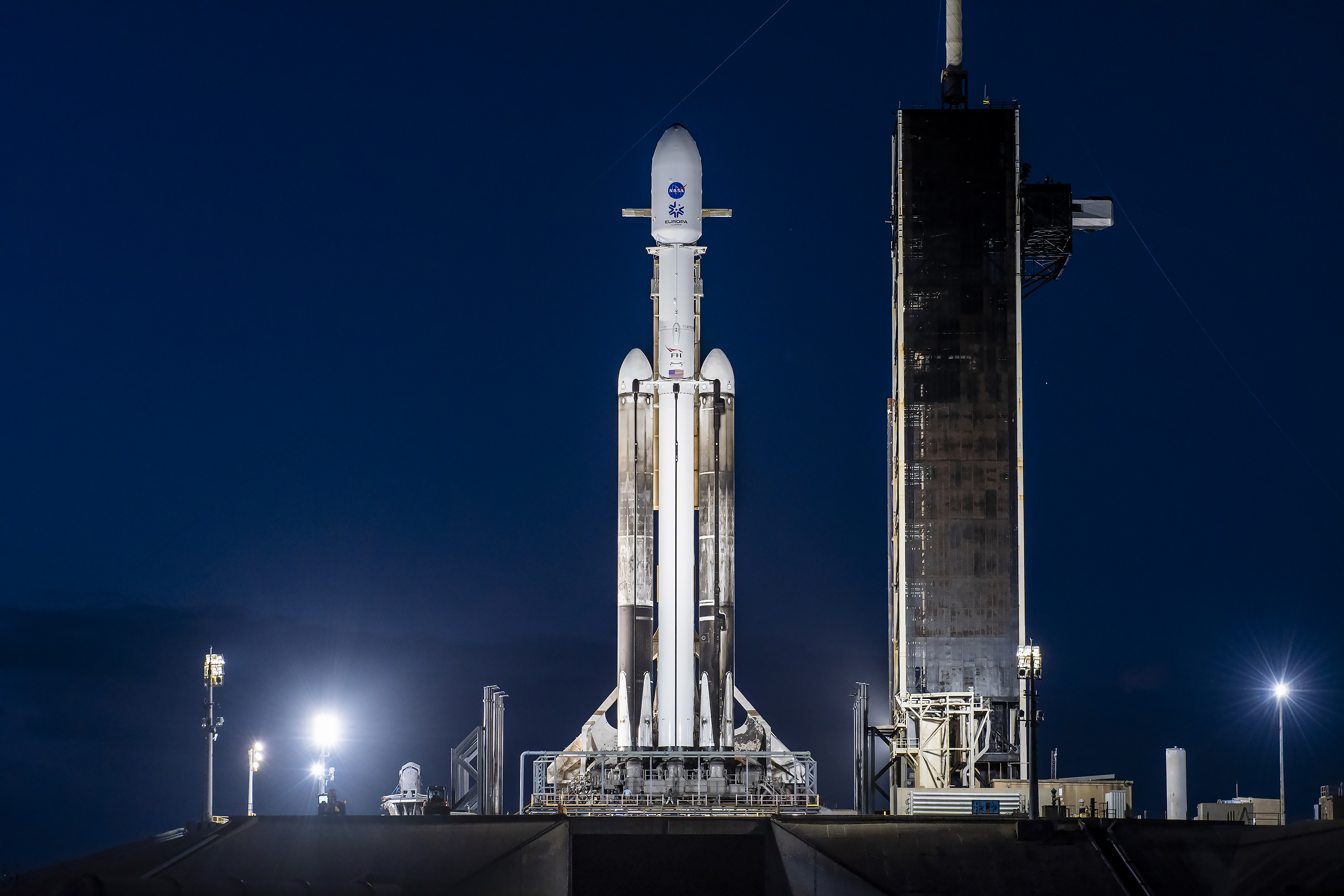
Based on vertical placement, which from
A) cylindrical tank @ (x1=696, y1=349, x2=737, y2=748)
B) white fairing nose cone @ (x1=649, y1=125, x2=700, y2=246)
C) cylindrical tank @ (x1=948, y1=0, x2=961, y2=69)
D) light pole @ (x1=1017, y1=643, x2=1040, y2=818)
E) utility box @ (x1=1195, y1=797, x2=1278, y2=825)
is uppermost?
cylindrical tank @ (x1=948, y1=0, x2=961, y2=69)

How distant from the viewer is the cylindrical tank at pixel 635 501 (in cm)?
4097

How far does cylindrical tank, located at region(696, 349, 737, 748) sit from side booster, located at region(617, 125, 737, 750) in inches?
1.0

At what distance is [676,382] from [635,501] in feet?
10.8

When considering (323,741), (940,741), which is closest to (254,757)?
(323,741)

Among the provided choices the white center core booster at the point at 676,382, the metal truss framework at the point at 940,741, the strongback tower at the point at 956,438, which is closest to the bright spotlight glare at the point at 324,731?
the white center core booster at the point at 676,382

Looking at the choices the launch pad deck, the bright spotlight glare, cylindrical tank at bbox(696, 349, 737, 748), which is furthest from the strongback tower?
the bright spotlight glare

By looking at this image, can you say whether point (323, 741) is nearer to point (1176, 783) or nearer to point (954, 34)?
point (1176, 783)

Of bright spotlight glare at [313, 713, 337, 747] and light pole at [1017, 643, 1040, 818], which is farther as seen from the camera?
bright spotlight glare at [313, 713, 337, 747]

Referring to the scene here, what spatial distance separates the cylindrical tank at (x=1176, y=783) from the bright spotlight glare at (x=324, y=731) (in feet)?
65.3

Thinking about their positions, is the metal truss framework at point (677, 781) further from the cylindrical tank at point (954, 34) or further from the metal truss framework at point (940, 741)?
the cylindrical tank at point (954, 34)

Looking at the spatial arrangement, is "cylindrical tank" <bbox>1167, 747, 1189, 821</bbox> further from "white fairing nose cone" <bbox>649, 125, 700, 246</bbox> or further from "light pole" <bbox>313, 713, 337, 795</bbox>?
"light pole" <bbox>313, 713, 337, 795</bbox>

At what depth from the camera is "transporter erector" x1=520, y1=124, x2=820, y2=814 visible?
1564 inches

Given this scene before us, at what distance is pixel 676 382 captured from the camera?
4116cm

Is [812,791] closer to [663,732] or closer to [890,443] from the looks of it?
[663,732]
